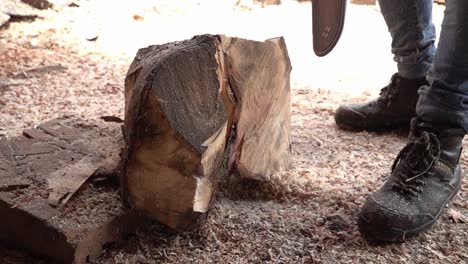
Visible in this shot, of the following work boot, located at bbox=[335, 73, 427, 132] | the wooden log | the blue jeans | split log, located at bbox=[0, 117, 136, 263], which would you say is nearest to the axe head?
the wooden log

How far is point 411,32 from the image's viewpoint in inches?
58.9

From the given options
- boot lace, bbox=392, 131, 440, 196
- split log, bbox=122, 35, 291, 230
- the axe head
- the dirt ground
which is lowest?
the dirt ground

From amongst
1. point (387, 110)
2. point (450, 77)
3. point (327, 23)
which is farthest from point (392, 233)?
point (387, 110)

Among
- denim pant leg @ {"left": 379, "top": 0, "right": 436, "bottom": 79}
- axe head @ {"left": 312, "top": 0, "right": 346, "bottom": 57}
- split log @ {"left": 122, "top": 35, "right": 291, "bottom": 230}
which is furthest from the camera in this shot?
denim pant leg @ {"left": 379, "top": 0, "right": 436, "bottom": 79}

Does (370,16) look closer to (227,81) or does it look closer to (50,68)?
(50,68)

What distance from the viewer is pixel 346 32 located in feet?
11.2

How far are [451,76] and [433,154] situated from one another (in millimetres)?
181

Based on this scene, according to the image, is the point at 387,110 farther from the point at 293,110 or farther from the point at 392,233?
the point at 392,233

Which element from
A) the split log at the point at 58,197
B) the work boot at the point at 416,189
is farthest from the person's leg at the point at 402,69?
the split log at the point at 58,197

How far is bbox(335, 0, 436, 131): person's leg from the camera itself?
1.48m

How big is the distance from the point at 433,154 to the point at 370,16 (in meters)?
2.86

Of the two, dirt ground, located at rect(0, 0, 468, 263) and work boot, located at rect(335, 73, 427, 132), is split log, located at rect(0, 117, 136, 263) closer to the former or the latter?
dirt ground, located at rect(0, 0, 468, 263)

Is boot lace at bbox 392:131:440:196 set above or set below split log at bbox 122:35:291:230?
below

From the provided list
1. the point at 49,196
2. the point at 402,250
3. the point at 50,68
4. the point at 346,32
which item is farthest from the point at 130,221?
the point at 346,32
